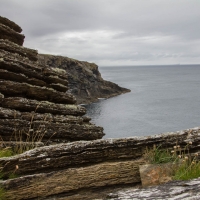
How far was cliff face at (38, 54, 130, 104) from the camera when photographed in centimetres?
13888

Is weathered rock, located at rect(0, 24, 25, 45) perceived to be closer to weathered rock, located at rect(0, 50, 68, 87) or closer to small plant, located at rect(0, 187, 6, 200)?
weathered rock, located at rect(0, 50, 68, 87)

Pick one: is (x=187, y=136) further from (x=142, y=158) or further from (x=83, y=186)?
(x=83, y=186)

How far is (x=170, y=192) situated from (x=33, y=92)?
10.8 meters

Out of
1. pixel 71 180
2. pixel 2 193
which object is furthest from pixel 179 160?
pixel 2 193

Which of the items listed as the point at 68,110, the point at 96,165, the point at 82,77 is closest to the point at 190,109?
the point at 82,77

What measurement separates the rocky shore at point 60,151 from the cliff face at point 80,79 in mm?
116600

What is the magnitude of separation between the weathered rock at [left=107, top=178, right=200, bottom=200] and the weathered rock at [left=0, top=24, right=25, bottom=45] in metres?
13.0

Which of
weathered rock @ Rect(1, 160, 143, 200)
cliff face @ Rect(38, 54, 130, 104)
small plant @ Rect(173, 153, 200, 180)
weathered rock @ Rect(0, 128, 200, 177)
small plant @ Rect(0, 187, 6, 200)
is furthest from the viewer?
cliff face @ Rect(38, 54, 130, 104)

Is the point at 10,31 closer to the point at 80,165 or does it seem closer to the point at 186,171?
the point at 80,165

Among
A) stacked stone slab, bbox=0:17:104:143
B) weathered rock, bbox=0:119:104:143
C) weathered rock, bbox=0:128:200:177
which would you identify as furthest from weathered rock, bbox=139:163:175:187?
stacked stone slab, bbox=0:17:104:143

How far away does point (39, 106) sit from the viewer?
47.9ft

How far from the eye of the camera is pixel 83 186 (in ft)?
25.8

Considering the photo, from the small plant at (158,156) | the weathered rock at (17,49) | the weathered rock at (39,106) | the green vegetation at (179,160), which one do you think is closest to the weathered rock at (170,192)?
the green vegetation at (179,160)

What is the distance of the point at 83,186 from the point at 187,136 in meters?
3.40
